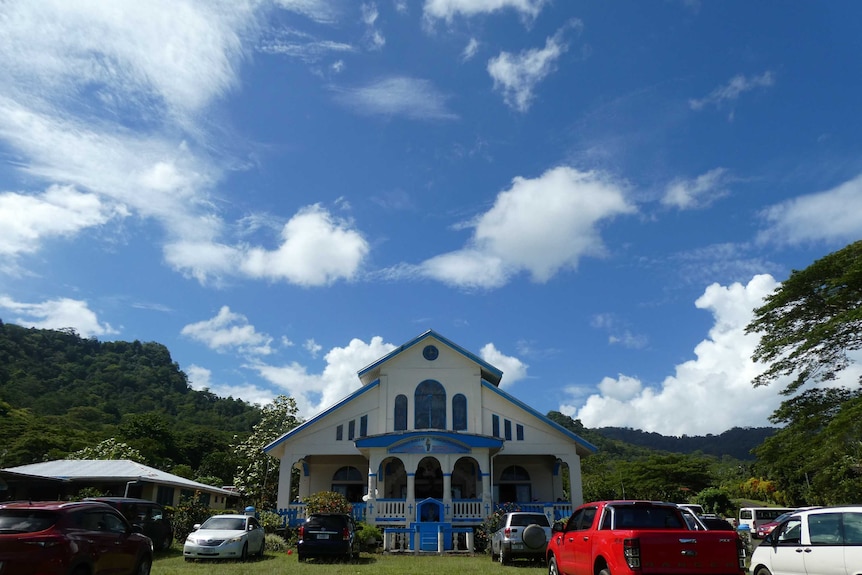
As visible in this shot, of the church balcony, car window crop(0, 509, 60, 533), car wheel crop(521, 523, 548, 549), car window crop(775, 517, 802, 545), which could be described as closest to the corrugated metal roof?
the church balcony

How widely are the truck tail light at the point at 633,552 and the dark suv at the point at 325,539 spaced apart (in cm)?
1175

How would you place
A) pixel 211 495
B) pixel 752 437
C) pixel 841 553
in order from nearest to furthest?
pixel 841 553, pixel 211 495, pixel 752 437

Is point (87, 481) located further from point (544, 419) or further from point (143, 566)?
point (544, 419)

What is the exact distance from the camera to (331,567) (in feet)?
54.6

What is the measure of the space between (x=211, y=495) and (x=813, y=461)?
33.0m

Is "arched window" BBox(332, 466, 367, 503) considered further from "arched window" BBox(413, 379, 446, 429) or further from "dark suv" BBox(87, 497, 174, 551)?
"dark suv" BBox(87, 497, 174, 551)

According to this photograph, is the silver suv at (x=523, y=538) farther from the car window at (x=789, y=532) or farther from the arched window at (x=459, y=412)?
the arched window at (x=459, y=412)

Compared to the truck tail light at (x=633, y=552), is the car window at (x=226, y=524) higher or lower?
lower

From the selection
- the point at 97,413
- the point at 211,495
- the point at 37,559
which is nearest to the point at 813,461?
the point at 37,559

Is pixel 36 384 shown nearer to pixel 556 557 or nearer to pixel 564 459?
pixel 564 459

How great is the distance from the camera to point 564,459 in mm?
28453

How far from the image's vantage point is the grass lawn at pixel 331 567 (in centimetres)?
1491

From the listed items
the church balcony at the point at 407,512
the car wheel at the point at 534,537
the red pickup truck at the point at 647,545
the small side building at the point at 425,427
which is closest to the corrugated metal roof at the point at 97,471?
the small side building at the point at 425,427

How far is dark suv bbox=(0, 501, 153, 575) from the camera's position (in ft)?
→ 27.6
